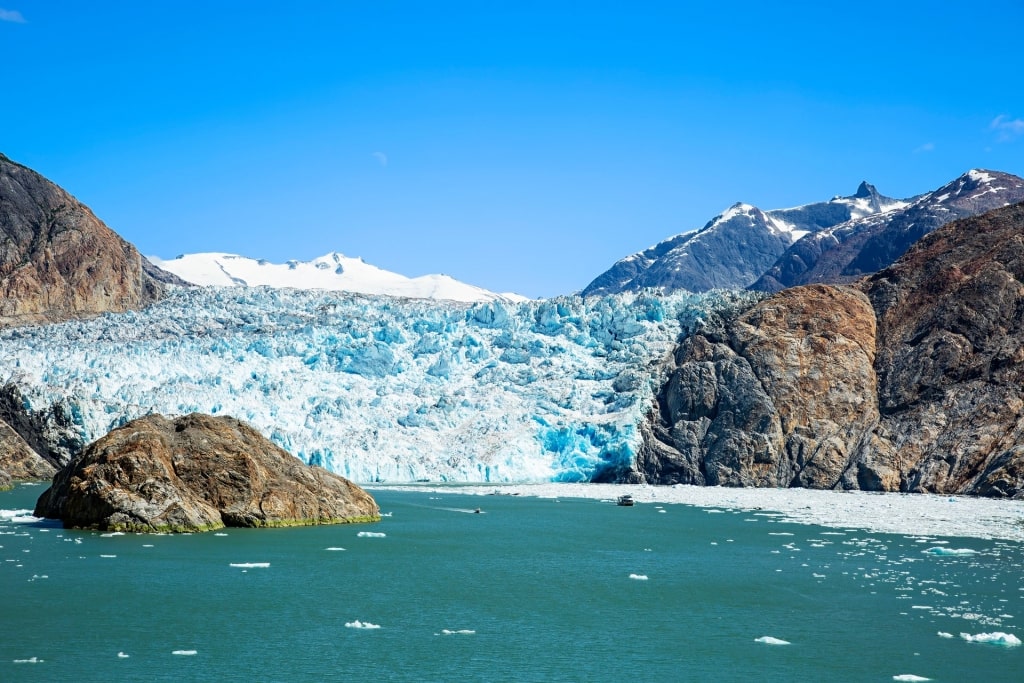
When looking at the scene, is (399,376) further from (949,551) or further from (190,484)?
(949,551)

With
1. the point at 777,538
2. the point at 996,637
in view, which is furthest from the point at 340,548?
the point at 996,637

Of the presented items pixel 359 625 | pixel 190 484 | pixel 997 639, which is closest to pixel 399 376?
pixel 190 484

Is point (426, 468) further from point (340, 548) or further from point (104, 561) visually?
point (104, 561)

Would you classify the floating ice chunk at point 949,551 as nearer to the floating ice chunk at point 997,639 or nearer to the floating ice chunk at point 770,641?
the floating ice chunk at point 997,639

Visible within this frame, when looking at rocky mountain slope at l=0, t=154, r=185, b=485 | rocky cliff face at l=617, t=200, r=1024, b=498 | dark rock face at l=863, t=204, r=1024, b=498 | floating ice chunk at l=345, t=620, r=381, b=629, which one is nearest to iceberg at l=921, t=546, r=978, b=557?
floating ice chunk at l=345, t=620, r=381, b=629

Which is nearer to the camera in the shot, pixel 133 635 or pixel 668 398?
pixel 133 635

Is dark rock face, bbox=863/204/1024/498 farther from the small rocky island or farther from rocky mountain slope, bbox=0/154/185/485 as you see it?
rocky mountain slope, bbox=0/154/185/485

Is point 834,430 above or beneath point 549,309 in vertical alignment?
beneath

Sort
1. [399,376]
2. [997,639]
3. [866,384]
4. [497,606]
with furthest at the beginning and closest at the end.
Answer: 1. [399,376]
2. [866,384]
3. [497,606]
4. [997,639]
